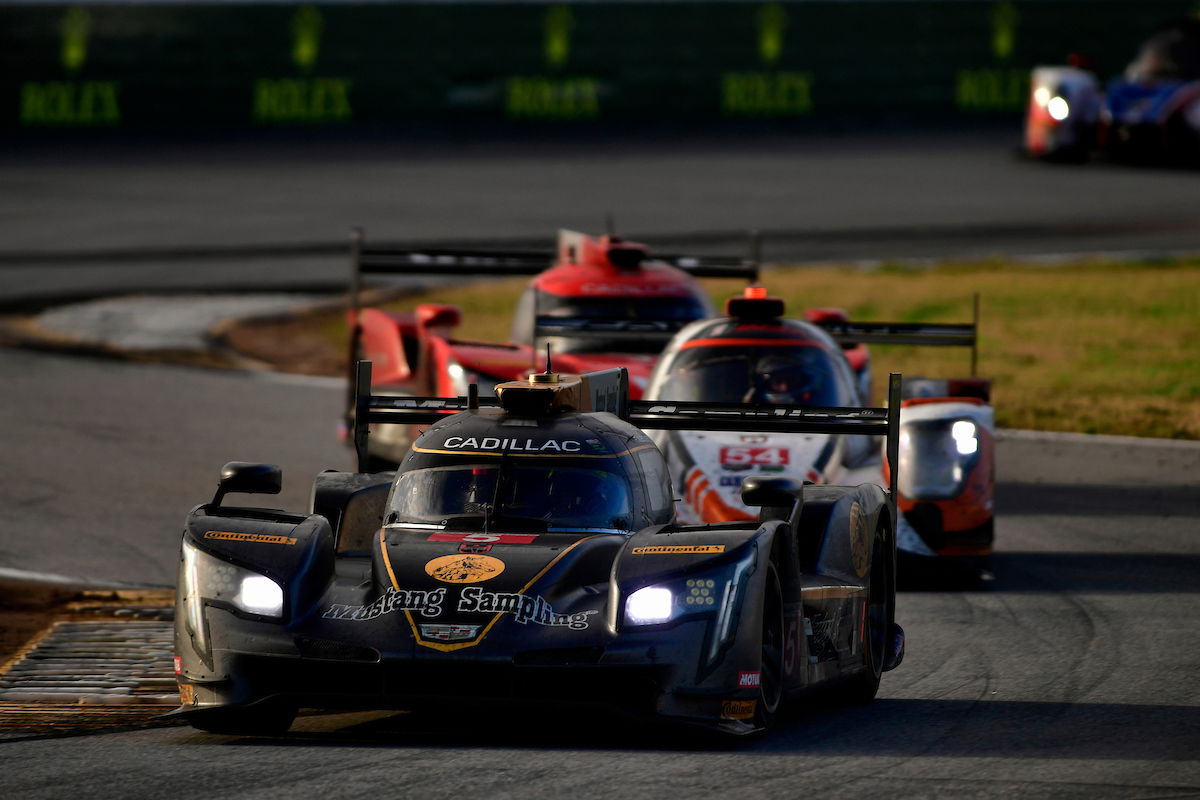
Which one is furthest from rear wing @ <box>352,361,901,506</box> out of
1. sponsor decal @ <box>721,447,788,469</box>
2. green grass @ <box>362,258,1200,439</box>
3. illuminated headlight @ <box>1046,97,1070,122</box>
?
illuminated headlight @ <box>1046,97,1070,122</box>

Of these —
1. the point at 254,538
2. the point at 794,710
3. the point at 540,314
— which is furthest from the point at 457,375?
the point at 254,538

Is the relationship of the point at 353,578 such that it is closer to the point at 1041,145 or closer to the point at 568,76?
the point at 1041,145

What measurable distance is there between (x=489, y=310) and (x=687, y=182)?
30.7 feet

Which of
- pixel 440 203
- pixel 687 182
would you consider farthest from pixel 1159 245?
pixel 440 203

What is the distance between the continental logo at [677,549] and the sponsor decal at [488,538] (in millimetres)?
540

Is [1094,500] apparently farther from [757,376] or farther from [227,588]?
[227,588]

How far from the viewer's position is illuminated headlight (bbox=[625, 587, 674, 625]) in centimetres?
798

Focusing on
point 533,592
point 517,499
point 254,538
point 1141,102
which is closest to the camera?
point 533,592

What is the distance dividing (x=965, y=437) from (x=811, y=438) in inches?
36.4

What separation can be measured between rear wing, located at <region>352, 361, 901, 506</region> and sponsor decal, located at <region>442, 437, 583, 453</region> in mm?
965

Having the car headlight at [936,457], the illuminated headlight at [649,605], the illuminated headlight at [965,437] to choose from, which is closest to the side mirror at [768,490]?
the illuminated headlight at [649,605]

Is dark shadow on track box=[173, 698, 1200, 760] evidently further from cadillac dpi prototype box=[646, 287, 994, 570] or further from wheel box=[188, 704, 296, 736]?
cadillac dpi prototype box=[646, 287, 994, 570]

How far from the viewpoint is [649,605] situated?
8000mm

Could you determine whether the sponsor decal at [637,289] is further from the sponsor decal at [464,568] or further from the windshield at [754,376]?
the sponsor decal at [464,568]
